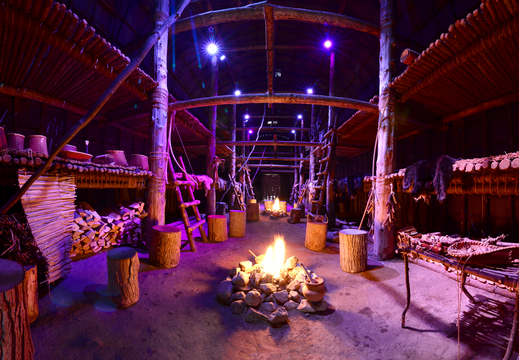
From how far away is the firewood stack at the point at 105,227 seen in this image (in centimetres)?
509

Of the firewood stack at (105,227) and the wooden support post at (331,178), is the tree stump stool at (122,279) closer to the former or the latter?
the firewood stack at (105,227)

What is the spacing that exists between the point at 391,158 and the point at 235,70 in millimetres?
12023

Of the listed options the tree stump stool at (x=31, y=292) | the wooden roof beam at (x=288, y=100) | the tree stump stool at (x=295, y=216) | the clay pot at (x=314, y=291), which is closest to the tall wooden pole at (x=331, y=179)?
the tree stump stool at (x=295, y=216)

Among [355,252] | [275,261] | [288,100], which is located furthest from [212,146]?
[355,252]

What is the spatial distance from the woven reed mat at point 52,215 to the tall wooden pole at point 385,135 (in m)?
6.93

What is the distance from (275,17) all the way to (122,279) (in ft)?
20.2

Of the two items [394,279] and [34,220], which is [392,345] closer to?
[394,279]

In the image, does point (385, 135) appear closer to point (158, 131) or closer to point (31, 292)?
point (158, 131)

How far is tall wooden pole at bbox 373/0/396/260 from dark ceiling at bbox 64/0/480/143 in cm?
67

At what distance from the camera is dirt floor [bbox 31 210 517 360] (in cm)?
250

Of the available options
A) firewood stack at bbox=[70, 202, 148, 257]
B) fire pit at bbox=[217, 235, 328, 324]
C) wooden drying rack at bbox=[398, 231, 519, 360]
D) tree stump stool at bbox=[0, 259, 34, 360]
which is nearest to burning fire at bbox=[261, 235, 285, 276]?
fire pit at bbox=[217, 235, 328, 324]

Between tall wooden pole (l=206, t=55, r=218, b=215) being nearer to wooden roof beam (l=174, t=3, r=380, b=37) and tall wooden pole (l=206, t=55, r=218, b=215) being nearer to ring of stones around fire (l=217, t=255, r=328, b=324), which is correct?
wooden roof beam (l=174, t=3, r=380, b=37)

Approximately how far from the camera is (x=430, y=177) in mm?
4121

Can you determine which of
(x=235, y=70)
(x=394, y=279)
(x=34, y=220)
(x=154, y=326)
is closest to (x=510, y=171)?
(x=394, y=279)
